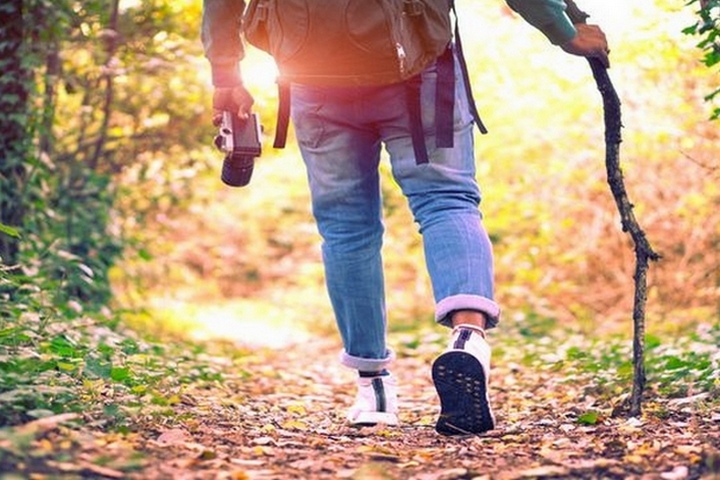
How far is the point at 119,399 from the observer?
272 centimetres

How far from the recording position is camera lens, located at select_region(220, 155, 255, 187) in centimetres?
311

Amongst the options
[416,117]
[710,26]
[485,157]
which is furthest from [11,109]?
[485,157]

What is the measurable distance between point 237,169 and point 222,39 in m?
0.38

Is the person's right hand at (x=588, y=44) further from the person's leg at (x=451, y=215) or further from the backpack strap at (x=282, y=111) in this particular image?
the backpack strap at (x=282, y=111)

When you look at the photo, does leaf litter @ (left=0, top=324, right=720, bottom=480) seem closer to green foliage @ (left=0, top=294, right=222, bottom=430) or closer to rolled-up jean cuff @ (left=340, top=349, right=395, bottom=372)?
green foliage @ (left=0, top=294, right=222, bottom=430)

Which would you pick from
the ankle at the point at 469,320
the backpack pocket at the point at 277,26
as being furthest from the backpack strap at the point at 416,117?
the ankle at the point at 469,320

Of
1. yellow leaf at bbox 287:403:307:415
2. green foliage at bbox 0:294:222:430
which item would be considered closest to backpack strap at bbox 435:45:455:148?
green foliage at bbox 0:294:222:430

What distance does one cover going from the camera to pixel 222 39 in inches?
119

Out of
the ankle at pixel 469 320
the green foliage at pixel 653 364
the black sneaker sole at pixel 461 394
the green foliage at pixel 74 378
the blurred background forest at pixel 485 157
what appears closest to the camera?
the green foliage at pixel 74 378

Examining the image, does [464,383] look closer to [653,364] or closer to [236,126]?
[236,126]

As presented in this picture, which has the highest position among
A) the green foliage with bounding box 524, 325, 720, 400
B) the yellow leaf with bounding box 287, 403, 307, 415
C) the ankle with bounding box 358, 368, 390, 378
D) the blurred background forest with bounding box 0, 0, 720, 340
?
the blurred background forest with bounding box 0, 0, 720, 340

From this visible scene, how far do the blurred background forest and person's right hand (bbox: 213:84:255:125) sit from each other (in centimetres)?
189

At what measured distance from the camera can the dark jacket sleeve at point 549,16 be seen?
276 centimetres

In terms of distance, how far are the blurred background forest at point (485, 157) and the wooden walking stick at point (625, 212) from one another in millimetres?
1966
